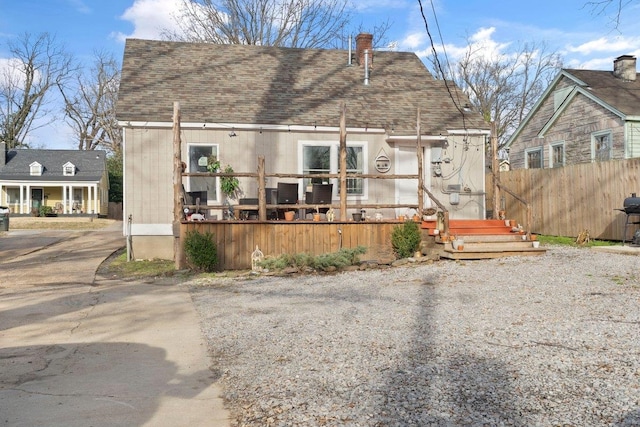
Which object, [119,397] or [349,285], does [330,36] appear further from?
[119,397]

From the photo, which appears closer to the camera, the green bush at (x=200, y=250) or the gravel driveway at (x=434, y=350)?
the gravel driveway at (x=434, y=350)

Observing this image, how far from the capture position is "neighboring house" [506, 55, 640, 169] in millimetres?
18078

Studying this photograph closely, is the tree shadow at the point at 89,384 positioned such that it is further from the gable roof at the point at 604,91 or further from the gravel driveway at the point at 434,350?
the gable roof at the point at 604,91

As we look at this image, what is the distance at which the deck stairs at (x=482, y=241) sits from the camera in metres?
10.8

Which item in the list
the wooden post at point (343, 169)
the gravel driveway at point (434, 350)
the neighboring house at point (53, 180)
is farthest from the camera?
the neighboring house at point (53, 180)

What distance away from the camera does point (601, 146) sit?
1909cm

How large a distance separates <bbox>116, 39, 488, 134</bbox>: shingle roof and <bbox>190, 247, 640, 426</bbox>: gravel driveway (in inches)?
224

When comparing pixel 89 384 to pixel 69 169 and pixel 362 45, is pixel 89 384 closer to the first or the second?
pixel 362 45

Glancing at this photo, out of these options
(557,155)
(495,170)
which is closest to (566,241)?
(495,170)

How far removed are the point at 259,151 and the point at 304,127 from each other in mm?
1163

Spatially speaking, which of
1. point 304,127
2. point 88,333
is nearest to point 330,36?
point 304,127

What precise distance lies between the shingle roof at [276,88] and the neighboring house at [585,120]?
→ 245 inches

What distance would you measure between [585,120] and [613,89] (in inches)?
57.2

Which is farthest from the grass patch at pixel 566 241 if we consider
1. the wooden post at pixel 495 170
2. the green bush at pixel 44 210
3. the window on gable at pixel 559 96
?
Answer: the green bush at pixel 44 210
